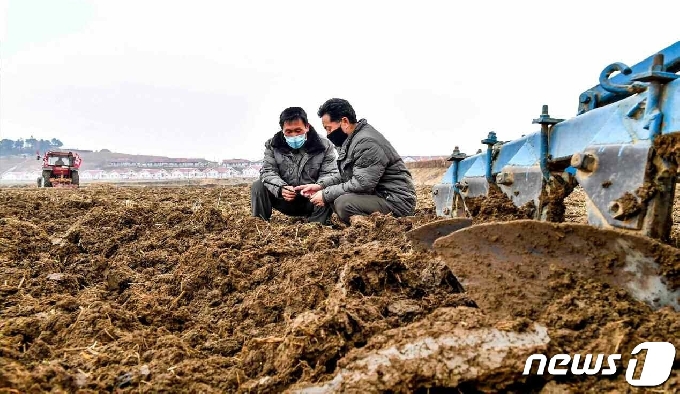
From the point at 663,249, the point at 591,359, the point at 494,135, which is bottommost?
the point at 591,359

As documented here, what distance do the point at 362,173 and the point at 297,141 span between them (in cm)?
131

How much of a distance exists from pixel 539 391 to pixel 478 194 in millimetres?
2618

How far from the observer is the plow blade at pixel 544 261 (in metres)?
1.88

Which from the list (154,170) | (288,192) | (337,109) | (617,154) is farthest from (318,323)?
(154,170)

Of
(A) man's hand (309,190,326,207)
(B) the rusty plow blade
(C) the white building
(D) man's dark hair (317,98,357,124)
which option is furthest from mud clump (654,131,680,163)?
(C) the white building

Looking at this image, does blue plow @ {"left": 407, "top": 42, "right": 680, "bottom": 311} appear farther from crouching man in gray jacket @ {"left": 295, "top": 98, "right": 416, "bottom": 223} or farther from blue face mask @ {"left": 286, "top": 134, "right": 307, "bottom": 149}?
blue face mask @ {"left": 286, "top": 134, "right": 307, "bottom": 149}

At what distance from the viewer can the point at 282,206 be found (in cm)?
651

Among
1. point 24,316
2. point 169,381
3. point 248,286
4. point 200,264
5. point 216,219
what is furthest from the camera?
point 216,219

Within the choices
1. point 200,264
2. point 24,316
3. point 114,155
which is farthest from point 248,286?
point 114,155

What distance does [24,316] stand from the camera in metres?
2.65

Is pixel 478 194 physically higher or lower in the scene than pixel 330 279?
higher

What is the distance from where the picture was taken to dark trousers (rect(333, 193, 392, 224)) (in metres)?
5.20

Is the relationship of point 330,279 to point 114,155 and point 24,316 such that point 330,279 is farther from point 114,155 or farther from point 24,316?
point 114,155

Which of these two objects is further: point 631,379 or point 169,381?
point 169,381
